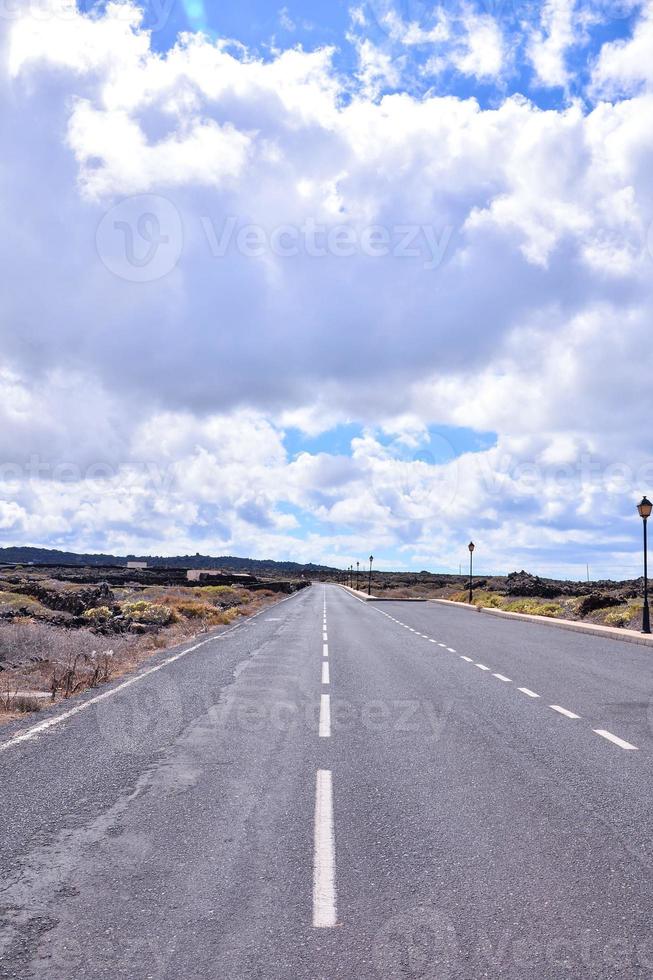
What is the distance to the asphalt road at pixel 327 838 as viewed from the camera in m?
3.72

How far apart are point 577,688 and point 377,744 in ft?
18.6

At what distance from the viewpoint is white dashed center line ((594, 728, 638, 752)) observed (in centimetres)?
816

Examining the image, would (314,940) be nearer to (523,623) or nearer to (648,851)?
(648,851)

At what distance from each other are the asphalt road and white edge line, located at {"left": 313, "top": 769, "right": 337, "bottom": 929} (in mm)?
20

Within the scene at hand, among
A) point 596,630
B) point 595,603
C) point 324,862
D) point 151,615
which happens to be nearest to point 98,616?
point 151,615

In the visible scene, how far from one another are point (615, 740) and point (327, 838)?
14.8ft

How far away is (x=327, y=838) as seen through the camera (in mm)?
5320

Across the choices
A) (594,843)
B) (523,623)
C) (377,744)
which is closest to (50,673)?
(377,744)

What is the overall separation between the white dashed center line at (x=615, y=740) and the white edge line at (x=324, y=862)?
133 inches

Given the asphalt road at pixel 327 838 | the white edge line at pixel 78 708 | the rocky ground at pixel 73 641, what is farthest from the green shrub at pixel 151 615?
the asphalt road at pixel 327 838

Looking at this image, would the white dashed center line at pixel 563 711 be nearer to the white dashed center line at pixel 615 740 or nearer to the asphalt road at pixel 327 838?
the asphalt road at pixel 327 838

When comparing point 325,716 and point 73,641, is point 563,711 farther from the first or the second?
point 73,641

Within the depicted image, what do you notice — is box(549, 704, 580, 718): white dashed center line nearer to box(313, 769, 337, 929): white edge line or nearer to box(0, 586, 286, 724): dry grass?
box(313, 769, 337, 929): white edge line

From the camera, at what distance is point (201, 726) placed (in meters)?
9.41
